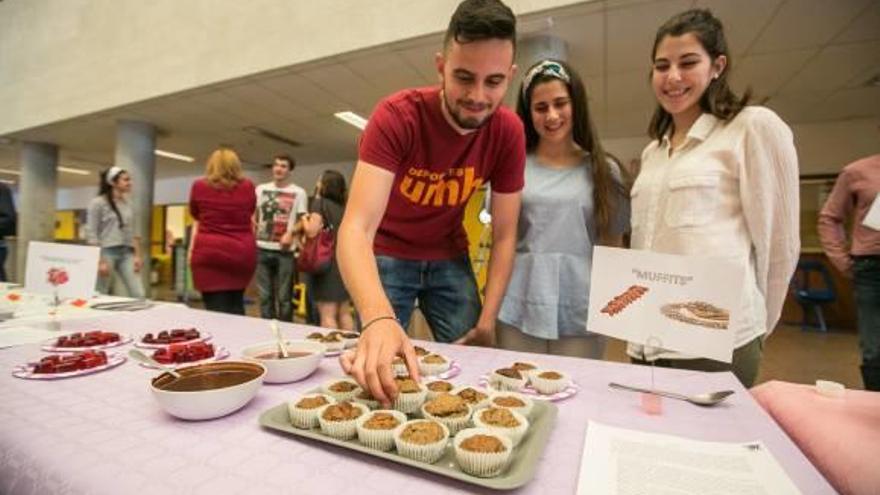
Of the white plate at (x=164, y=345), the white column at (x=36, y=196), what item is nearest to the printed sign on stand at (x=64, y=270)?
the white plate at (x=164, y=345)

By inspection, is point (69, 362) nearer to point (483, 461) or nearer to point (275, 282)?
point (483, 461)

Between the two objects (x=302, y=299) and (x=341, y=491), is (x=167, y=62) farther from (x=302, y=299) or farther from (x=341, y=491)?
(x=341, y=491)

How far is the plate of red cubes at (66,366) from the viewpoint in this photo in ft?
2.98

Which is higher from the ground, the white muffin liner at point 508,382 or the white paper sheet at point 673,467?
the white muffin liner at point 508,382

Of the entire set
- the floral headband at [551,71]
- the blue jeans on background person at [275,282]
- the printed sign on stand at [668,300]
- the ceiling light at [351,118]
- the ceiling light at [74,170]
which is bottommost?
the blue jeans on background person at [275,282]

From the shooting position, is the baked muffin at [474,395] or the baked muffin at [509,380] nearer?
the baked muffin at [474,395]

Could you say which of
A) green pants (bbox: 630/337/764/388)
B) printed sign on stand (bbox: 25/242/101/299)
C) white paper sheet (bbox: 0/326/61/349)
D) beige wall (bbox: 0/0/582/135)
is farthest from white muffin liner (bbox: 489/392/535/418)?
beige wall (bbox: 0/0/582/135)

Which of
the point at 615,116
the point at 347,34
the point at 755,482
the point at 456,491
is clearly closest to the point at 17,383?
the point at 456,491

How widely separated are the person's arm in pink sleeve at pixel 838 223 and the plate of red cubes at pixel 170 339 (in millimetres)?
2903

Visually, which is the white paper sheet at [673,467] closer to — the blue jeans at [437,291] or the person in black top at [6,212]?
the blue jeans at [437,291]

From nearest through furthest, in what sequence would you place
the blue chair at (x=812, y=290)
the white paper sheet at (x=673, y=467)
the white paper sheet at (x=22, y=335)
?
the white paper sheet at (x=673, y=467)
the white paper sheet at (x=22, y=335)
the blue chair at (x=812, y=290)

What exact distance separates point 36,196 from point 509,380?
933 cm

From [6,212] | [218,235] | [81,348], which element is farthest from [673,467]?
[6,212]

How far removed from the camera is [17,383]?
0.87m
